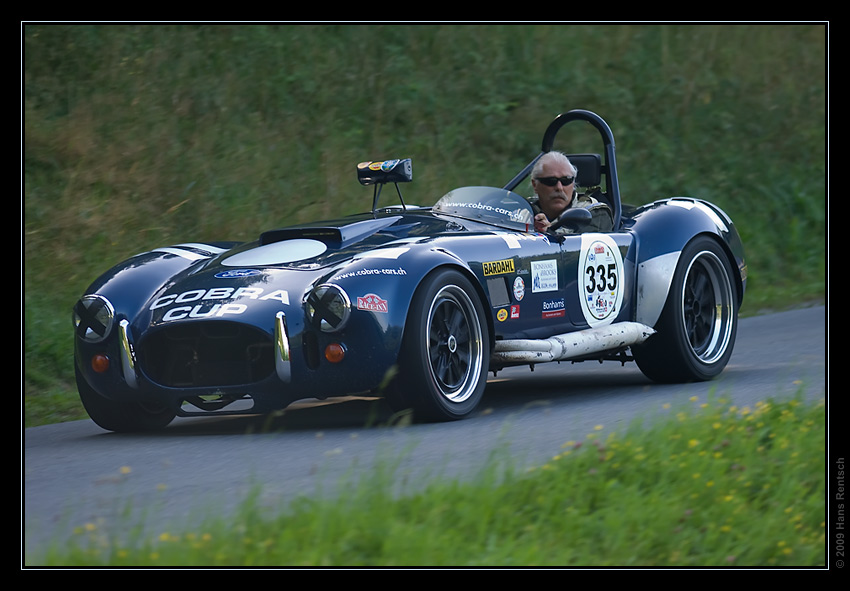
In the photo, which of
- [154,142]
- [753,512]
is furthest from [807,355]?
[154,142]

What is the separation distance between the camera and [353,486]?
4.84 metres

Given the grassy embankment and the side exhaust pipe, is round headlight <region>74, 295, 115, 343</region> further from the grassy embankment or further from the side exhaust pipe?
the side exhaust pipe

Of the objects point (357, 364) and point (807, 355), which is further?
point (807, 355)

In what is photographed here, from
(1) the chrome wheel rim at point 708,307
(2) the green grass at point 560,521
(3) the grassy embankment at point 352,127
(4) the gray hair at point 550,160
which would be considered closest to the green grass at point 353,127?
(3) the grassy embankment at point 352,127

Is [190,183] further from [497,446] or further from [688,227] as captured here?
[497,446]

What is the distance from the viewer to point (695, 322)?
8883mm

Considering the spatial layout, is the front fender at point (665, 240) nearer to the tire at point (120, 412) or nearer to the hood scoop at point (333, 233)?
the hood scoop at point (333, 233)

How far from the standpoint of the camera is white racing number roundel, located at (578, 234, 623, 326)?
8.03 meters

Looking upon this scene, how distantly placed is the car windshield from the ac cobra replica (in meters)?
0.01

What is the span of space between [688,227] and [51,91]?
7942mm

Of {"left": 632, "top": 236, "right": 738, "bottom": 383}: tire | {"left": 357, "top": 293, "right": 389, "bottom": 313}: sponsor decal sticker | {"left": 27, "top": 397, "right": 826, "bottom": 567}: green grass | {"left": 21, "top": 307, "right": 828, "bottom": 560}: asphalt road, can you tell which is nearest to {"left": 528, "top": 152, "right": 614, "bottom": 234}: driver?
{"left": 632, "top": 236, "right": 738, "bottom": 383}: tire

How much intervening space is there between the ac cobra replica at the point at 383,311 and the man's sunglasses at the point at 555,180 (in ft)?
1.57

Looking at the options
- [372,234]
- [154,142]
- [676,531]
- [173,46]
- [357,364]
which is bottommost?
[676,531]

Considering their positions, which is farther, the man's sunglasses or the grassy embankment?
the grassy embankment
